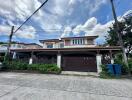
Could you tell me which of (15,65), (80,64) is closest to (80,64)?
(80,64)

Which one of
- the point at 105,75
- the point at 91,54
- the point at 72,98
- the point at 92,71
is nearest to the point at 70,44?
the point at 91,54

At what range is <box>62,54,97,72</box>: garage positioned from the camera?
595 inches

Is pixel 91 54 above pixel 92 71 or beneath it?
above

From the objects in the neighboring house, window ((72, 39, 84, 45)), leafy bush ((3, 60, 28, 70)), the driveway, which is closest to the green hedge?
leafy bush ((3, 60, 28, 70))

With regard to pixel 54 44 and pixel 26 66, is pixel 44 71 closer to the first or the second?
pixel 26 66

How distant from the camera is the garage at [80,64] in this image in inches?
595

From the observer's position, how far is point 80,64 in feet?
50.7

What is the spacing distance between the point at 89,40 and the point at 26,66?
13.4 meters

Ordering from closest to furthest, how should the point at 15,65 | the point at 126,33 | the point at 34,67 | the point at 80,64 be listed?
the point at 34,67, the point at 15,65, the point at 80,64, the point at 126,33

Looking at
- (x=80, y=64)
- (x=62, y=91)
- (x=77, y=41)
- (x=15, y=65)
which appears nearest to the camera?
(x=62, y=91)

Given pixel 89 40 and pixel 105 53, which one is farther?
pixel 89 40

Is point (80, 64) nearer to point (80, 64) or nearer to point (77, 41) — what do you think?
point (80, 64)

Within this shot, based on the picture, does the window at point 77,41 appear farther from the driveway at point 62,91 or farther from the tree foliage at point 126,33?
the driveway at point 62,91

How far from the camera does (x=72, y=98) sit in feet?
15.6
